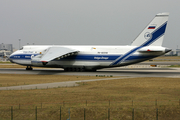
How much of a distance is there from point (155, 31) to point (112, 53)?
886 cm

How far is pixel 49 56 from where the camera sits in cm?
4400

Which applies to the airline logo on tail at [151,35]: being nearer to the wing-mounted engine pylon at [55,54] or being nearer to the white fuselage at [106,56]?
the white fuselage at [106,56]

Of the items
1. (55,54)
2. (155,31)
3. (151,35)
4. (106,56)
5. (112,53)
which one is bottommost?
(106,56)

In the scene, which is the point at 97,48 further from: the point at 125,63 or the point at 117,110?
the point at 117,110

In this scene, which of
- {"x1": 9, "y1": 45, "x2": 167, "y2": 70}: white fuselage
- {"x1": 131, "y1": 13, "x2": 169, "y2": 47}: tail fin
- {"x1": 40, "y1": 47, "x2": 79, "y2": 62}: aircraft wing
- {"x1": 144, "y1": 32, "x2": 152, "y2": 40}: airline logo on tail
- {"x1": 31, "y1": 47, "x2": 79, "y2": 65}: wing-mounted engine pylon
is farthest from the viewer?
{"x1": 144, "y1": 32, "x2": 152, "y2": 40}: airline logo on tail

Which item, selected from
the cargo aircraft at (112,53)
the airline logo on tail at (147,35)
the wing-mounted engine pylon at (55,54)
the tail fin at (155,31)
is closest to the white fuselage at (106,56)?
the cargo aircraft at (112,53)

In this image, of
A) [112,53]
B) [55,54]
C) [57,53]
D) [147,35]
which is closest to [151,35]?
[147,35]

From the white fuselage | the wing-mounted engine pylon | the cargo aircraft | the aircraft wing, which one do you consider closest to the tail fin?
the cargo aircraft

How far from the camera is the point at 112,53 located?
47.2 metres

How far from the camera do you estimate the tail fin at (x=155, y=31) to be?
46.0 meters

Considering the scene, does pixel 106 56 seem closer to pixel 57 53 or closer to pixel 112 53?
pixel 112 53

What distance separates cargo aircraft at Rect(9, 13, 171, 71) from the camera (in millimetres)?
45750

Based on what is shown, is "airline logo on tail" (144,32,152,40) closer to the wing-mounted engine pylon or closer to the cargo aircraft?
the cargo aircraft

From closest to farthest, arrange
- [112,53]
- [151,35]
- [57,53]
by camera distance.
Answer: [57,53], [151,35], [112,53]
